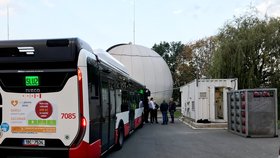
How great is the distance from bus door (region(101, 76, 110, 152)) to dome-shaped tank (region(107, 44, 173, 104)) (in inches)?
1783

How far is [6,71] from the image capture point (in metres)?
8.33

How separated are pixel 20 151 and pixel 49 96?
125cm

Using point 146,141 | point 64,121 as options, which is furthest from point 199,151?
point 64,121

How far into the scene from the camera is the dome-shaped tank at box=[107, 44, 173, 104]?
57344mm

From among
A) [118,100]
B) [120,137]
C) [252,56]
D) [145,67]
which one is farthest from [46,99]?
[145,67]

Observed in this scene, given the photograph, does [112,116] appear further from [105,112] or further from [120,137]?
[120,137]

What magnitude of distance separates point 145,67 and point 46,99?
50474 mm

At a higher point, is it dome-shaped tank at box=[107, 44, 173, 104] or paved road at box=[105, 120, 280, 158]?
dome-shaped tank at box=[107, 44, 173, 104]

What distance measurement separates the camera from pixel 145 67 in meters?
58.5

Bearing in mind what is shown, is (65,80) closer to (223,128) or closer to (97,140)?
(97,140)

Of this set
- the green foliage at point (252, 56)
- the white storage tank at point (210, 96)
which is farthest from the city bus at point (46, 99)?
the green foliage at point (252, 56)

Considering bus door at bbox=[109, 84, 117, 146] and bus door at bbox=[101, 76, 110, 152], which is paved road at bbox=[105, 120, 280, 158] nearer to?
bus door at bbox=[109, 84, 117, 146]

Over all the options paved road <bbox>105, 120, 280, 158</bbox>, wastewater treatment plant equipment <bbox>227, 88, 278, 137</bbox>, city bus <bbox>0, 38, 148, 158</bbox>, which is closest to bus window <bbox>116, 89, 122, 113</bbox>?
paved road <bbox>105, 120, 280, 158</bbox>

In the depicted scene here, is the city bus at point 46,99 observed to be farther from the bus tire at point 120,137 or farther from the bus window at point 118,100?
the bus tire at point 120,137
